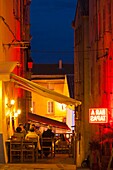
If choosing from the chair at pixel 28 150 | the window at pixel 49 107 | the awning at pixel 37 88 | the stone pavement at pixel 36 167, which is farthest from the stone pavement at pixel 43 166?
the window at pixel 49 107

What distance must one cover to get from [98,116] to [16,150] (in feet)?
24.1

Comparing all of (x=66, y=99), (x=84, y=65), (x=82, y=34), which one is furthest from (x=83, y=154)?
(x=66, y=99)

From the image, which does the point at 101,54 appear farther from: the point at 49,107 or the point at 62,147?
the point at 49,107

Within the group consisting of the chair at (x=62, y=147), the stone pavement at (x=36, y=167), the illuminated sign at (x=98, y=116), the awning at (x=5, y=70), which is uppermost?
the awning at (x=5, y=70)

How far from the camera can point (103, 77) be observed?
97.5 ft

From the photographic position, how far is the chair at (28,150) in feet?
66.5

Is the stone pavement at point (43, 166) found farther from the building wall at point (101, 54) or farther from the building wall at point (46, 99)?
the building wall at point (46, 99)

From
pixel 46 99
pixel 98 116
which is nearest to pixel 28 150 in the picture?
pixel 98 116

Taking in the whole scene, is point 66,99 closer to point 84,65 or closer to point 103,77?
point 103,77

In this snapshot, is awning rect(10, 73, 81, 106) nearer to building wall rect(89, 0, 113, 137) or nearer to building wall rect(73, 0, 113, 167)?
building wall rect(73, 0, 113, 167)

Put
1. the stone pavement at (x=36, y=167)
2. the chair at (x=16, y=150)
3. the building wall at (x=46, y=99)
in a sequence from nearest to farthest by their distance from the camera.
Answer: the stone pavement at (x=36, y=167) → the chair at (x=16, y=150) → the building wall at (x=46, y=99)

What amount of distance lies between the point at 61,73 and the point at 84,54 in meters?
29.7

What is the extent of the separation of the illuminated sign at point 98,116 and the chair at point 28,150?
6.21 m

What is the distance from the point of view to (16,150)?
20219 mm
